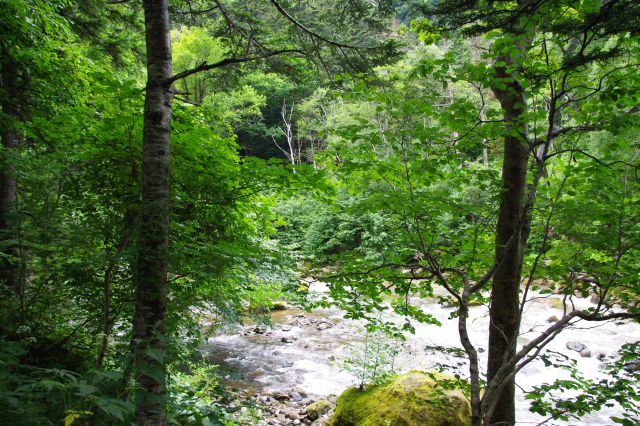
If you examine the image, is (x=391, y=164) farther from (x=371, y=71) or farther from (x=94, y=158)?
(x=94, y=158)

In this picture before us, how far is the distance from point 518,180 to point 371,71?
5.84 ft

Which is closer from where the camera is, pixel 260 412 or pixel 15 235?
pixel 15 235

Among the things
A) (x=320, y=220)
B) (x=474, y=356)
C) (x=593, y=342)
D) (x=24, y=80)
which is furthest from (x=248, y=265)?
(x=320, y=220)

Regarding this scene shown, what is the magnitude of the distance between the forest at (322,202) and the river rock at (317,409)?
1.18 m

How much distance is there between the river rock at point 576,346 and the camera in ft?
28.7

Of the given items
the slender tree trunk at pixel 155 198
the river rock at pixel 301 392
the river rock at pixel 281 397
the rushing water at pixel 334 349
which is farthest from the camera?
the rushing water at pixel 334 349

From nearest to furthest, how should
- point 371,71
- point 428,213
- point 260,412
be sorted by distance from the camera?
1. point 428,213
2. point 371,71
3. point 260,412

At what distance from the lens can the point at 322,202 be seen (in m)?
3.68

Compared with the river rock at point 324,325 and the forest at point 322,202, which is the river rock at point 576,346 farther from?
the river rock at point 324,325

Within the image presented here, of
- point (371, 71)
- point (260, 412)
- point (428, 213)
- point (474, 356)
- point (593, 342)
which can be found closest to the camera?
point (474, 356)

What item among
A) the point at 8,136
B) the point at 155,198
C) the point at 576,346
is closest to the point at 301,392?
the point at 155,198

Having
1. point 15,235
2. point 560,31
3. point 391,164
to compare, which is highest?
point 560,31

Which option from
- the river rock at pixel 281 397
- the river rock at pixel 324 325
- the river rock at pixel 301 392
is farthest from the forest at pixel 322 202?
the river rock at pixel 324 325

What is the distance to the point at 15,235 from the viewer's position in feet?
9.91
